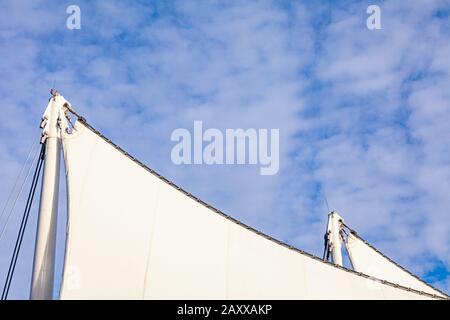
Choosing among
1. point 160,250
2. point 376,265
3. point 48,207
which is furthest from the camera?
point 376,265

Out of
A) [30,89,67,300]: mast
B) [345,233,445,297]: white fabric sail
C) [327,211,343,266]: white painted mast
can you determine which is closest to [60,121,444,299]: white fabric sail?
[30,89,67,300]: mast

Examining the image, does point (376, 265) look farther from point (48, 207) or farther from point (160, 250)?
point (48, 207)

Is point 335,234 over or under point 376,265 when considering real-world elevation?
over

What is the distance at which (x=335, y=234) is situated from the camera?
98.8 ft

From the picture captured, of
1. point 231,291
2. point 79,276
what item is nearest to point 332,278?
point 231,291

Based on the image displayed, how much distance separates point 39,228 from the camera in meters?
20.7

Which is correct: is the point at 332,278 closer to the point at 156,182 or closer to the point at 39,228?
the point at 156,182

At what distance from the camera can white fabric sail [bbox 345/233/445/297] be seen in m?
29.3

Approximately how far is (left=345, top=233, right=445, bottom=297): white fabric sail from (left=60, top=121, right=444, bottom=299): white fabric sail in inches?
292

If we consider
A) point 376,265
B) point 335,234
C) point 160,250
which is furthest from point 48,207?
point 376,265

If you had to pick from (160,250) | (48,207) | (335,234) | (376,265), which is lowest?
(160,250)

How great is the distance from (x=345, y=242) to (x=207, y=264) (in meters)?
11.6

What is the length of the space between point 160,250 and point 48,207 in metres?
3.86

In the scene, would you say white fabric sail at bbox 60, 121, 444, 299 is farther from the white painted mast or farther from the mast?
the white painted mast
